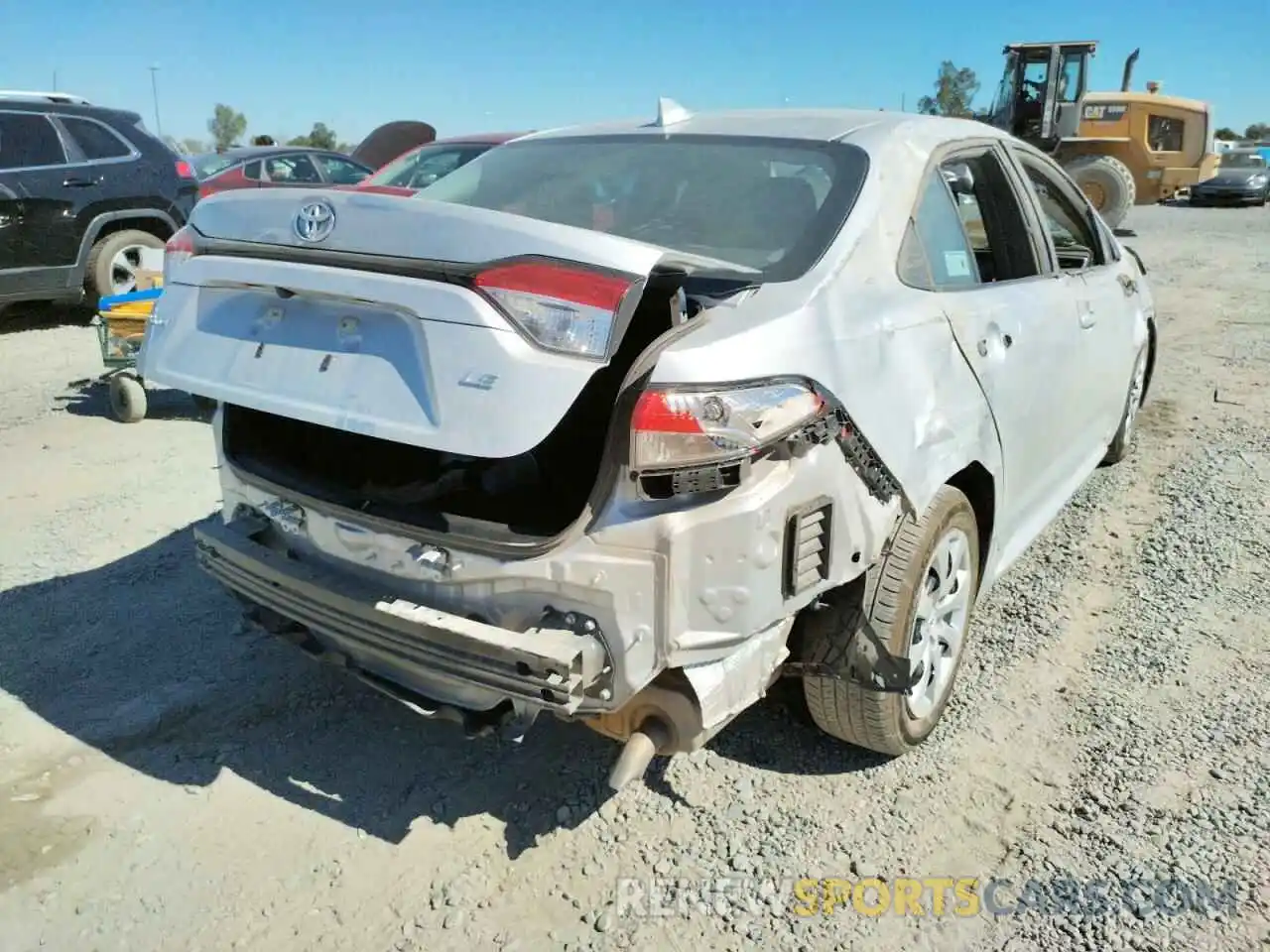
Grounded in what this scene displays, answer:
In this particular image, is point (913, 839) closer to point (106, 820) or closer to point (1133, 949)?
point (1133, 949)

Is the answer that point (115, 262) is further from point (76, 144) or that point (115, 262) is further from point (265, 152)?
point (265, 152)

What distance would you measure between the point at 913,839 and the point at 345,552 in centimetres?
163

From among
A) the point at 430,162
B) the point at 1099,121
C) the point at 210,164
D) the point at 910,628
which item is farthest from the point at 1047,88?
the point at 910,628

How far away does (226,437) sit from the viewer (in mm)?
2770

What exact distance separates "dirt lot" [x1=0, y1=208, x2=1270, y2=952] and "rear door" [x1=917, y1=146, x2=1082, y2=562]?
576 mm

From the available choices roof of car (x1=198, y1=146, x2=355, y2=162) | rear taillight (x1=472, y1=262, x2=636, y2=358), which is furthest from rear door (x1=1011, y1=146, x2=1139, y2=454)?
roof of car (x1=198, y1=146, x2=355, y2=162)

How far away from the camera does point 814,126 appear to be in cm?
298

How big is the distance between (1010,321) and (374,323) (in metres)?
1.94

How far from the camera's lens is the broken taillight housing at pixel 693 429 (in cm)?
196

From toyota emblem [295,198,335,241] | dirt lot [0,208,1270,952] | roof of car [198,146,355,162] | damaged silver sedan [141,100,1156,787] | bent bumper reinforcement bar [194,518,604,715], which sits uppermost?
roof of car [198,146,355,162]

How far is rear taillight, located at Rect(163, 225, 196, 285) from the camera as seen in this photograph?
8.37ft

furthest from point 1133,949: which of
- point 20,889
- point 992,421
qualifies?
point 20,889

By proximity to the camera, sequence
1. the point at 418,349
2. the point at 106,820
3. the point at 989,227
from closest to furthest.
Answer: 1. the point at 418,349
2. the point at 106,820
3. the point at 989,227

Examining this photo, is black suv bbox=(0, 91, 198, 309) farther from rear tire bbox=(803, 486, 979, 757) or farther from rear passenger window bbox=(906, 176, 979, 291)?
rear tire bbox=(803, 486, 979, 757)
